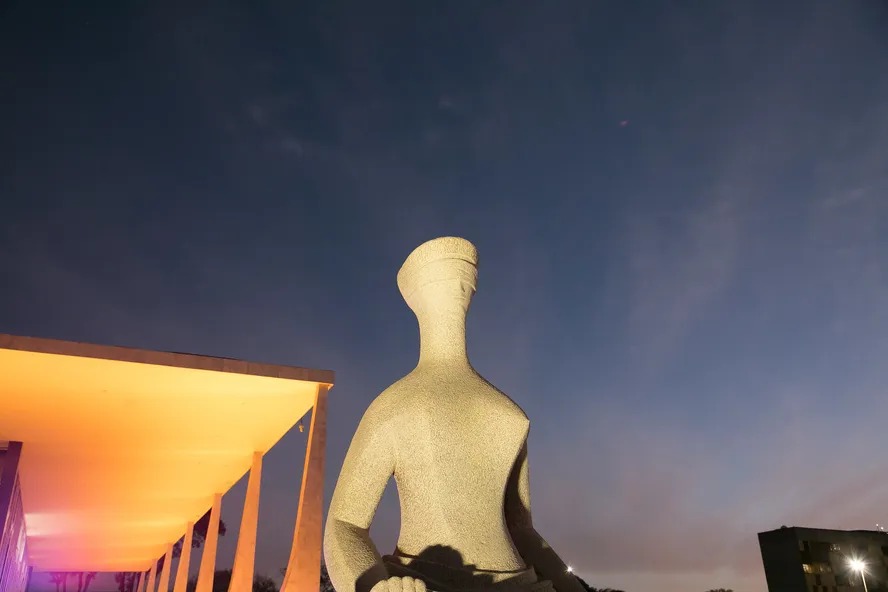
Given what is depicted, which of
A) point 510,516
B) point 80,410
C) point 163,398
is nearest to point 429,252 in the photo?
point 510,516

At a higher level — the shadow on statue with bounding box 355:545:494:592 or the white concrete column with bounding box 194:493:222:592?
the white concrete column with bounding box 194:493:222:592

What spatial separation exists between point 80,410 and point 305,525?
535 cm

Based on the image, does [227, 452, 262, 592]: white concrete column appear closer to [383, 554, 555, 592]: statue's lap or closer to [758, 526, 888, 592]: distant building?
[383, 554, 555, 592]: statue's lap

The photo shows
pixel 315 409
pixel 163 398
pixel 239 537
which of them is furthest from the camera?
pixel 239 537

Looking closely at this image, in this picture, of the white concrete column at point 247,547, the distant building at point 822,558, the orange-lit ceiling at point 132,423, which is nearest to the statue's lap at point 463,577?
the orange-lit ceiling at point 132,423

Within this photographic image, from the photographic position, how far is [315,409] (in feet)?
37.5

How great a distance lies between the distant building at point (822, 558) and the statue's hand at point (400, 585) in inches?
1742

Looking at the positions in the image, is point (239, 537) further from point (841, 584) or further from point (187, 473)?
point (841, 584)

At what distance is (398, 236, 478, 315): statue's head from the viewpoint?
3553 mm

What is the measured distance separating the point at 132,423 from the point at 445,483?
12.6 m

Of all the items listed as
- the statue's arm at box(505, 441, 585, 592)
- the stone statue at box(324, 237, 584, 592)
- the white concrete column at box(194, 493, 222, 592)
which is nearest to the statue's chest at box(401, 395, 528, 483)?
the stone statue at box(324, 237, 584, 592)

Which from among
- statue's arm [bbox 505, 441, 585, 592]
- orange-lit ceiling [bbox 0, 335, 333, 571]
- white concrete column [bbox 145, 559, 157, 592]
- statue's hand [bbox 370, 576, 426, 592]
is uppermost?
orange-lit ceiling [bbox 0, 335, 333, 571]

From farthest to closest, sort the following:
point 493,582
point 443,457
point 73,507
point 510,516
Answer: point 73,507, point 510,516, point 443,457, point 493,582

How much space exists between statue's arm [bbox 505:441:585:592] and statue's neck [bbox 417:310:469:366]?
1.90ft
